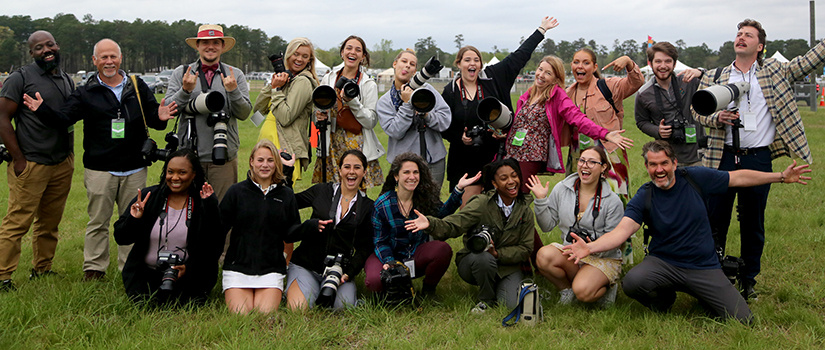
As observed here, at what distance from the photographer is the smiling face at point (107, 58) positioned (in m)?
4.96

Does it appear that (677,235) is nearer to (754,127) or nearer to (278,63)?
(754,127)

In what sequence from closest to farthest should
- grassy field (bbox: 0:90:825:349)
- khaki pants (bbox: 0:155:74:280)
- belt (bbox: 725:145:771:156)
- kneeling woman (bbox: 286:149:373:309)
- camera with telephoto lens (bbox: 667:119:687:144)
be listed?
grassy field (bbox: 0:90:825:349), kneeling woman (bbox: 286:149:373:309), belt (bbox: 725:145:771:156), khaki pants (bbox: 0:155:74:280), camera with telephoto lens (bbox: 667:119:687:144)

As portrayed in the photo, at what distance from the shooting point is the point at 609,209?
181 inches

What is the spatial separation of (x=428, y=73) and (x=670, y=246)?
2.24m

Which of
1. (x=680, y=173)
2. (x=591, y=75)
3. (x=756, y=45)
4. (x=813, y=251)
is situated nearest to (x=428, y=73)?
(x=591, y=75)

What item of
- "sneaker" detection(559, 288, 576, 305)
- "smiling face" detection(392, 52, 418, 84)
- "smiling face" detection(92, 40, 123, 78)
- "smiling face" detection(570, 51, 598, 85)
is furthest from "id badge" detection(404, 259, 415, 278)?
"smiling face" detection(92, 40, 123, 78)

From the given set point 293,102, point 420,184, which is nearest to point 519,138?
point 420,184

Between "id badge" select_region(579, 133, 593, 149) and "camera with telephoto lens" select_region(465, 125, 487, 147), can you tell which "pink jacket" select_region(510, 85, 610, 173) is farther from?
"camera with telephoto lens" select_region(465, 125, 487, 147)

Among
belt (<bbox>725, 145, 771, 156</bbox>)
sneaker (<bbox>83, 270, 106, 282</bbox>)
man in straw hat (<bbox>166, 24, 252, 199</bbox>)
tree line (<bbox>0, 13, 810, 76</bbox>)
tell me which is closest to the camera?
belt (<bbox>725, 145, 771, 156</bbox>)

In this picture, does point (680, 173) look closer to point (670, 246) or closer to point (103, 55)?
point (670, 246)

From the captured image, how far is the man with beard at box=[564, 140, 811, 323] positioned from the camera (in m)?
4.17

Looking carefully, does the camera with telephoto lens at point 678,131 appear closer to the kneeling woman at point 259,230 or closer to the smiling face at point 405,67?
the smiling face at point 405,67

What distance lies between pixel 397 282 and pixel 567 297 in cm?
129

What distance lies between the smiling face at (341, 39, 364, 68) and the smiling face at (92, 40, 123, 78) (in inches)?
71.7
